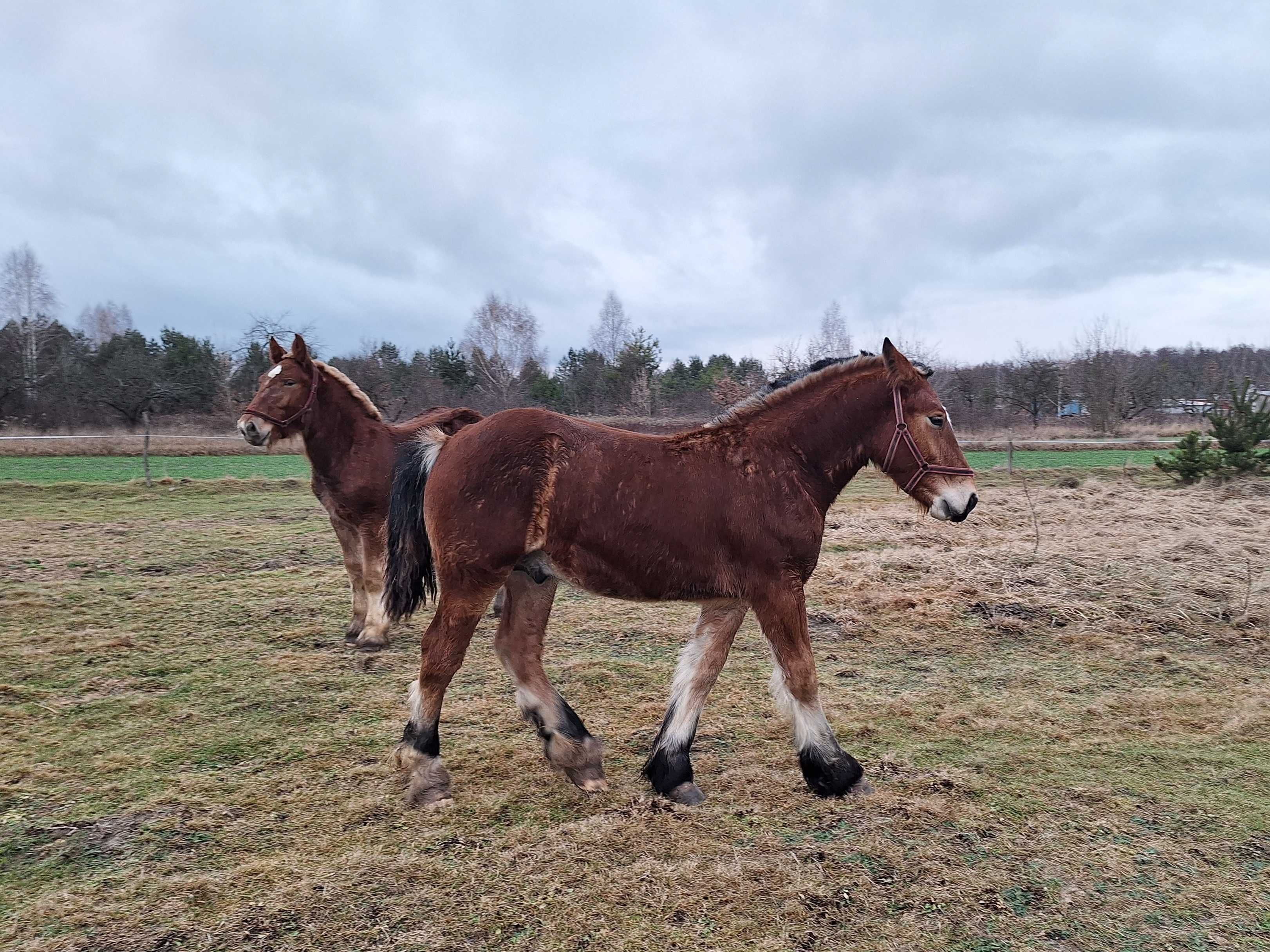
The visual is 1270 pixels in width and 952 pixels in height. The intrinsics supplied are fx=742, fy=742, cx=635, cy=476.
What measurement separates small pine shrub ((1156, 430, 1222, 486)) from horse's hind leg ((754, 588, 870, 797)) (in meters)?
14.7

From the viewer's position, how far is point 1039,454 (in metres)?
26.3

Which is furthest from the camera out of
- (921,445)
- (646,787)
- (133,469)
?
(133,469)

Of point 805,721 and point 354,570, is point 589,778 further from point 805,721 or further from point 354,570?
point 354,570

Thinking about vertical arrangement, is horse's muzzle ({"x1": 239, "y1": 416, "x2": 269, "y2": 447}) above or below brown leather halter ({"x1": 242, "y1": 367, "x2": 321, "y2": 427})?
below

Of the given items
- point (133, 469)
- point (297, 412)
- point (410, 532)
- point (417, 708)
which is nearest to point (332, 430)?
point (297, 412)

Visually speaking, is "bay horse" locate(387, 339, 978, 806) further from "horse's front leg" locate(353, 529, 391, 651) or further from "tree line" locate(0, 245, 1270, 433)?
"tree line" locate(0, 245, 1270, 433)

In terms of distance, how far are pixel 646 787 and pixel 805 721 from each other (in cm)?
87

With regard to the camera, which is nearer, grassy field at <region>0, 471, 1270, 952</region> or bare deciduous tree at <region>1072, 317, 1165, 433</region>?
grassy field at <region>0, 471, 1270, 952</region>

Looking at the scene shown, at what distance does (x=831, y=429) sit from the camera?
390 cm

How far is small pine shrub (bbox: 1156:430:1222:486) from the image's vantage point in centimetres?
1459

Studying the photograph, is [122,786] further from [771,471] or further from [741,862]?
[771,471]

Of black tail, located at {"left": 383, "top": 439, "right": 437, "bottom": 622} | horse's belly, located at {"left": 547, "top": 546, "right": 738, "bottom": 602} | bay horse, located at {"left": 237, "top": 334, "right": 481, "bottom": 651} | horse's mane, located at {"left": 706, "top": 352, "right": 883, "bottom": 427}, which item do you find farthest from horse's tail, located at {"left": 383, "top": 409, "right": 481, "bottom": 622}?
bay horse, located at {"left": 237, "top": 334, "right": 481, "bottom": 651}

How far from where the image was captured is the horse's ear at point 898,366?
3820 mm

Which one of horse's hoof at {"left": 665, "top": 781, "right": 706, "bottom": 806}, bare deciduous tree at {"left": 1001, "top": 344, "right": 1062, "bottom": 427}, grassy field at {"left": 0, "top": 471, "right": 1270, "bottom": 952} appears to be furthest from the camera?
bare deciduous tree at {"left": 1001, "top": 344, "right": 1062, "bottom": 427}
